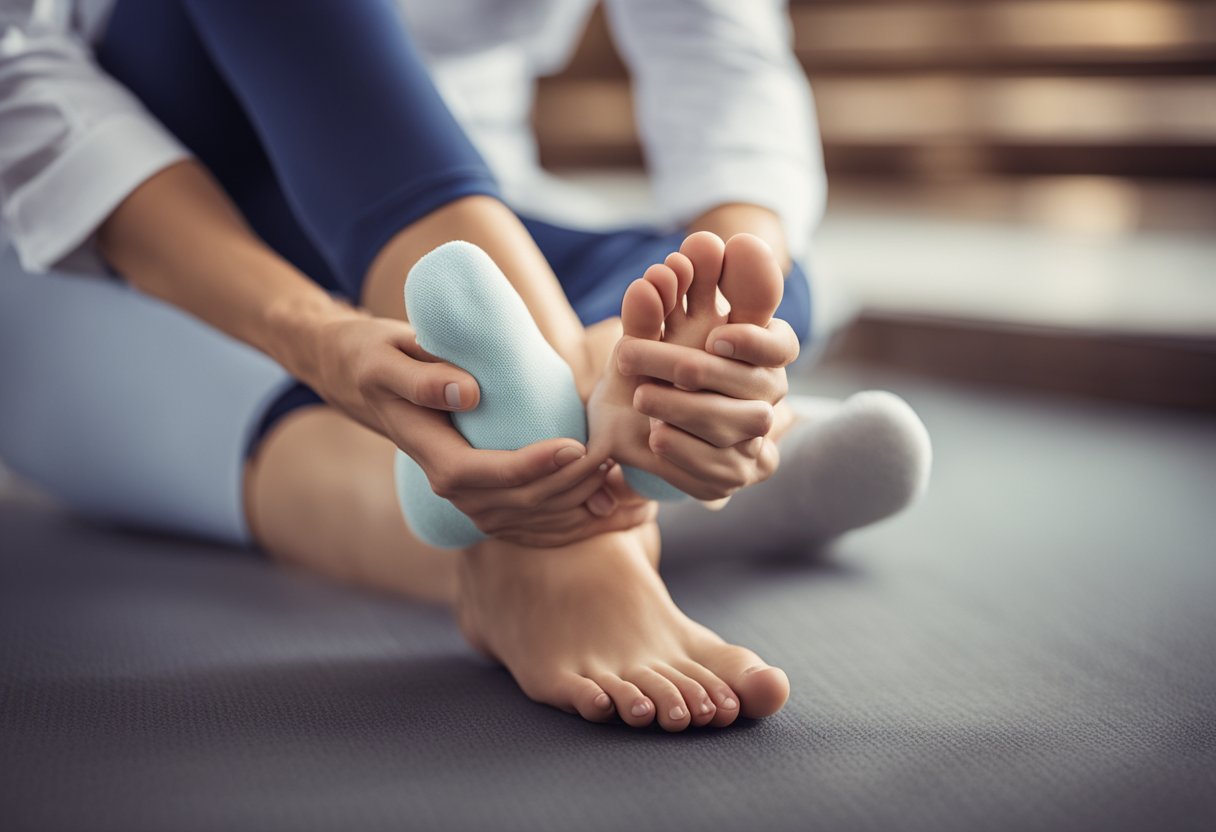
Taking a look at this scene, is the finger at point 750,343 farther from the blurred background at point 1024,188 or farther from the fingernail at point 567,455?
the blurred background at point 1024,188

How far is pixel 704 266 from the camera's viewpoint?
461mm

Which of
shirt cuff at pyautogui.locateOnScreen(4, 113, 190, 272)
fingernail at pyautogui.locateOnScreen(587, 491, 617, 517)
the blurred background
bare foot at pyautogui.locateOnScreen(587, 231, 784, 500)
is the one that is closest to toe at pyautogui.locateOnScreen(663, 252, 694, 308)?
bare foot at pyautogui.locateOnScreen(587, 231, 784, 500)

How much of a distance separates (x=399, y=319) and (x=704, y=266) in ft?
0.59

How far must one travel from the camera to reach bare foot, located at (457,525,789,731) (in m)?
0.50

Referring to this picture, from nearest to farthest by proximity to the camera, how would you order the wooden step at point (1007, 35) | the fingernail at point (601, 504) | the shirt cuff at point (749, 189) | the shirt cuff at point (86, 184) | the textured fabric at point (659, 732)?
the textured fabric at point (659, 732) → the fingernail at point (601, 504) → the shirt cuff at point (86, 184) → the shirt cuff at point (749, 189) → the wooden step at point (1007, 35)

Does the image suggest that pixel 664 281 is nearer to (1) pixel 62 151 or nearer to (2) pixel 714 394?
(2) pixel 714 394

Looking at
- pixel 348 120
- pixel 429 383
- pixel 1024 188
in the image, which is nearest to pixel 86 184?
pixel 348 120

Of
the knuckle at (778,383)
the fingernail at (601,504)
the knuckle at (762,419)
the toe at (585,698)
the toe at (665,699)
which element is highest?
the knuckle at (778,383)

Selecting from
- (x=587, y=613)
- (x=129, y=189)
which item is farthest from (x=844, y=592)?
(x=129, y=189)

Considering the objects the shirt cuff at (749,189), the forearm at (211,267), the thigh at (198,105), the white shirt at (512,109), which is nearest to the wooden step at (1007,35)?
the white shirt at (512,109)

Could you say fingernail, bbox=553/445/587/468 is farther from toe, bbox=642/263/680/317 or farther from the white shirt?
the white shirt

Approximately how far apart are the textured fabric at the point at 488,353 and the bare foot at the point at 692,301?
4cm

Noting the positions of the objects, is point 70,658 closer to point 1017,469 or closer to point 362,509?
point 362,509

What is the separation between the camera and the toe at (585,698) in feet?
1.66
